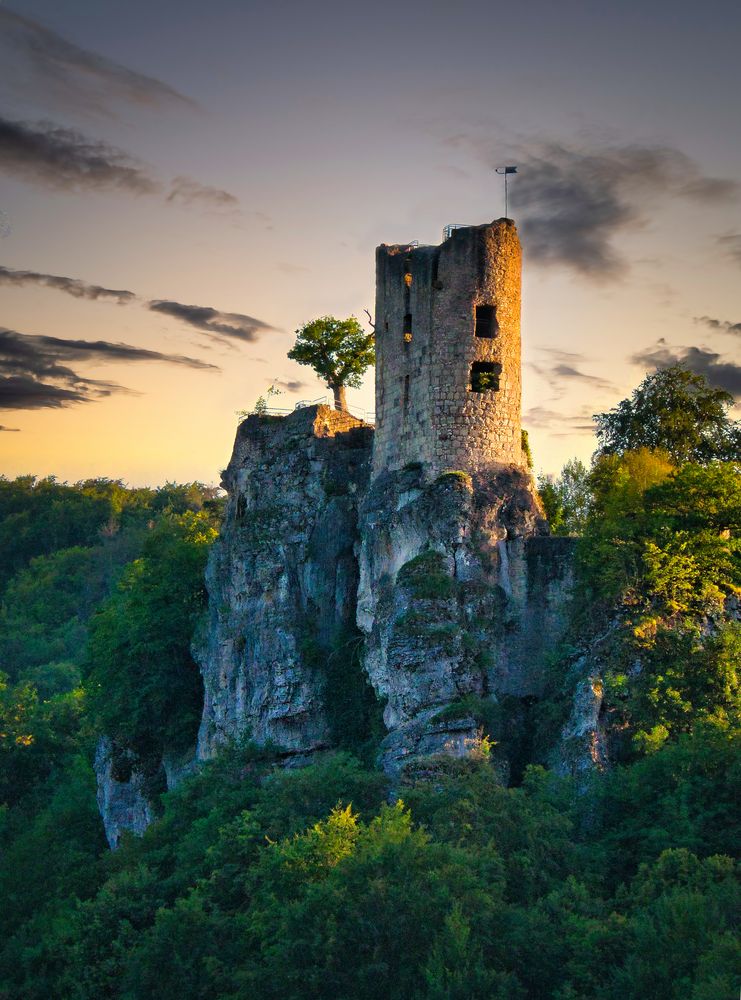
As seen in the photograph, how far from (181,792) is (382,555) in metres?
8.53

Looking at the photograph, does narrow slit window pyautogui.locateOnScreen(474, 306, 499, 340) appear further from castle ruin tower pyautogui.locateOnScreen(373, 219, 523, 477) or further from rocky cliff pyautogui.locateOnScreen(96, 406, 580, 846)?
rocky cliff pyautogui.locateOnScreen(96, 406, 580, 846)

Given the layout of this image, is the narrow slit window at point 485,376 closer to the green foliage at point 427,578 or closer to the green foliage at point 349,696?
the green foliage at point 427,578

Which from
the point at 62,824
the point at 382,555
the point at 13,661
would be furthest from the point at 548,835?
the point at 13,661

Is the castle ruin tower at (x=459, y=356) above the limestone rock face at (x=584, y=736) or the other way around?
above

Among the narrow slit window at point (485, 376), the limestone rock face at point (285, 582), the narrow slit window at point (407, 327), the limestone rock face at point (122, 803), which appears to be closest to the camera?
the narrow slit window at point (485, 376)

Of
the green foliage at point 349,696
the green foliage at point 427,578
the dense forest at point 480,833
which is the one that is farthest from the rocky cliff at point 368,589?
the dense forest at point 480,833

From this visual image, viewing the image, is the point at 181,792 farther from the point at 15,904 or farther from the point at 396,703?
the point at 15,904

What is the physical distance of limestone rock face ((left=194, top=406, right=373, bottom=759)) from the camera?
121 feet

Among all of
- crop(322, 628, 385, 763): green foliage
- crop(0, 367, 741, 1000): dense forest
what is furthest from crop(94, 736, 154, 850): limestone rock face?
crop(322, 628, 385, 763): green foliage

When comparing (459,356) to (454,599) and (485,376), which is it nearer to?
(485,376)

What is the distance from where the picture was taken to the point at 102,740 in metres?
47.0

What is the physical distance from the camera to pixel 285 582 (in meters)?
38.3

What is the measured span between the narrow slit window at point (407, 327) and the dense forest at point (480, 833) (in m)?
7.17

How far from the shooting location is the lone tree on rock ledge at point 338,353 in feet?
153
